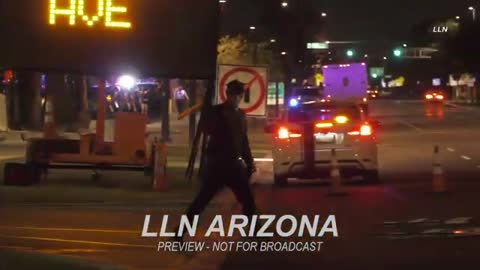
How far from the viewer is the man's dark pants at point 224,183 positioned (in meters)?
10.1

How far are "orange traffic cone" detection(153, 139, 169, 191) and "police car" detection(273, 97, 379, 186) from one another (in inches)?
86.3

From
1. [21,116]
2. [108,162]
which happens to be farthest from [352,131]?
[21,116]

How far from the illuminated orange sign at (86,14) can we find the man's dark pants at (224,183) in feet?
23.9

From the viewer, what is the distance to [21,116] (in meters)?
44.6

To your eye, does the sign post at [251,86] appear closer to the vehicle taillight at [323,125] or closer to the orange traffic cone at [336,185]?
the vehicle taillight at [323,125]

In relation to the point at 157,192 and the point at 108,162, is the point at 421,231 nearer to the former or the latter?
the point at 157,192

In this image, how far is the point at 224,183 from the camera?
401 inches

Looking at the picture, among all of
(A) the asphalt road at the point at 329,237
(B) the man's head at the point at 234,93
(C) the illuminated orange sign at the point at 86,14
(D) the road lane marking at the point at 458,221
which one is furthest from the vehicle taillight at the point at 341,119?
(B) the man's head at the point at 234,93

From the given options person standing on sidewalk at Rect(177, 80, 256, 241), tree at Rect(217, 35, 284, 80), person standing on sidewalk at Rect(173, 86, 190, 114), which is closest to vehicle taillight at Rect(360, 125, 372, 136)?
person standing on sidewalk at Rect(177, 80, 256, 241)

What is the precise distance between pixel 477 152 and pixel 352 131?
11375mm

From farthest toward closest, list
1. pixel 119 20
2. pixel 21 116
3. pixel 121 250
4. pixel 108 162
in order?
pixel 21 116 < pixel 108 162 < pixel 119 20 < pixel 121 250

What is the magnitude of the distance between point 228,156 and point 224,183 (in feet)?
1.01

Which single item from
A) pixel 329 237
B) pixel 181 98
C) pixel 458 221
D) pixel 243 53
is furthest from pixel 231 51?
pixel 329 237

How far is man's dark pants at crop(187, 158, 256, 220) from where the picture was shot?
10.1 m
